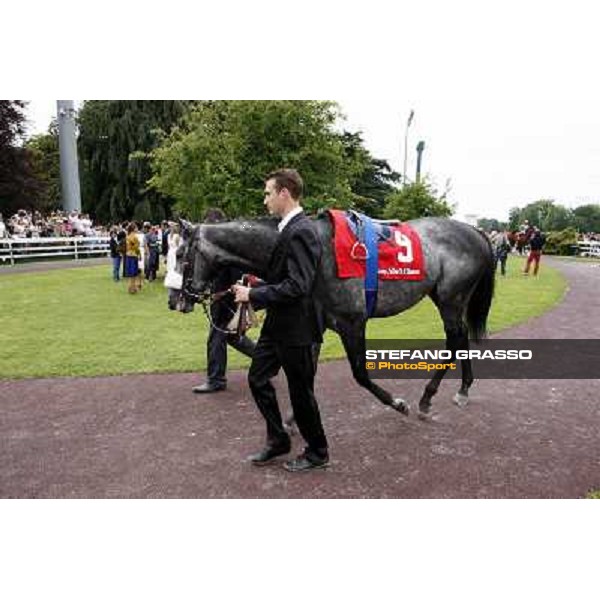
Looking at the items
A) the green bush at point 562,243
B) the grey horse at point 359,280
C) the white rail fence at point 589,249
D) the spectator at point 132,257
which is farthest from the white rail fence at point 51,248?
the green bush at point 562,243

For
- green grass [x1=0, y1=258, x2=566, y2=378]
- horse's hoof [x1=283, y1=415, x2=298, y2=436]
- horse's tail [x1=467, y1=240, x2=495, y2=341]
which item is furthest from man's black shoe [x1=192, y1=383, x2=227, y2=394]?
horse's tail [x1=467, y1=240, x2=495, y2=341]

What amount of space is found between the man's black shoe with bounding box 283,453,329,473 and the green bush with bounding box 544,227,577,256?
34800 millimetres

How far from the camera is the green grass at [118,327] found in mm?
6758

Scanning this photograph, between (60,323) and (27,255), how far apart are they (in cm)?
1466

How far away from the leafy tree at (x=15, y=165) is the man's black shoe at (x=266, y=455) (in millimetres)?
22546

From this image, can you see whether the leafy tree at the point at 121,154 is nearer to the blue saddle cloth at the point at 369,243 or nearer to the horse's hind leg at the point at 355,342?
the blue saddle cloth at the point at 369,243

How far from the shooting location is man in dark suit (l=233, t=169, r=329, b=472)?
323cm

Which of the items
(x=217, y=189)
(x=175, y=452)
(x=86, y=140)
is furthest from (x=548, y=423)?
(x=86, y=140)

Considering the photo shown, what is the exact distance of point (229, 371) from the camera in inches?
249

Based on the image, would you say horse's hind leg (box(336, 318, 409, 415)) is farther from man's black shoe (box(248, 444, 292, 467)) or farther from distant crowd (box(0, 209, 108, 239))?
distant crowd (box(0, 209, 108, 239))

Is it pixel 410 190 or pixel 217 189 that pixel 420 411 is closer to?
pixel 217 189

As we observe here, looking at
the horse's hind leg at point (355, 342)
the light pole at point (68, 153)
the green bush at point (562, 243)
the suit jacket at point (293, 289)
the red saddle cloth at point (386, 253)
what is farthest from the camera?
the green bush at point (562, 243)

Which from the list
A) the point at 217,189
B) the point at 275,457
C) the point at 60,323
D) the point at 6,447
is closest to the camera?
the point at 275,457

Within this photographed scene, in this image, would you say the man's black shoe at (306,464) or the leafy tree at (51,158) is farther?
the leafy tree at (51,158)
